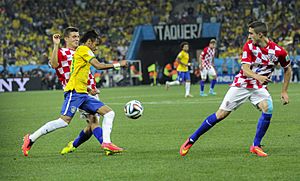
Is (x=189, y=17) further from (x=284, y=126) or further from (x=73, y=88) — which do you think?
(x=73, y=88)

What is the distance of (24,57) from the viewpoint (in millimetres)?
47531

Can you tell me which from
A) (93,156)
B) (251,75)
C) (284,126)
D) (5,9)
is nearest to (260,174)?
(251,75)

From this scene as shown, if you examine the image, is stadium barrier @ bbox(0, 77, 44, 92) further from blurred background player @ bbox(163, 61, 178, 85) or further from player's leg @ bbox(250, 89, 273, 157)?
player's leg @ bbox(250, 89, 273, 157)

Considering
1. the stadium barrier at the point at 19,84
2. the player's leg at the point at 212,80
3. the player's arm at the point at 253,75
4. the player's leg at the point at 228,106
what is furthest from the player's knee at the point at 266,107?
the stadium barrier at the point at 19,84

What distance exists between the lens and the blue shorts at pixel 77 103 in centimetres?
1070

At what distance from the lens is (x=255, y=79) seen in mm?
10344

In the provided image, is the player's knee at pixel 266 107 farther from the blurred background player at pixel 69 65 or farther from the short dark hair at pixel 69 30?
the short dark hair at pixel 69 30

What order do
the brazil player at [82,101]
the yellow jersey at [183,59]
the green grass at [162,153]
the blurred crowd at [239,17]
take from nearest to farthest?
1. the green grass at [162,153]
2. the brazil player at [82,101]
3. the yellow jersey at [183,59]
4. the blurred crowd at [239,17]

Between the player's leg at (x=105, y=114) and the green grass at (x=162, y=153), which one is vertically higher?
the player's leg at (x=105, y=114)

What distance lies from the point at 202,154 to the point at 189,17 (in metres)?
36.7

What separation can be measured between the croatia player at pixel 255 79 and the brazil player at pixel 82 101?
1.14 metres

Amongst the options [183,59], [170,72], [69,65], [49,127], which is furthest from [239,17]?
[49,127]

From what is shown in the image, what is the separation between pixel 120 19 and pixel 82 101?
40649mm

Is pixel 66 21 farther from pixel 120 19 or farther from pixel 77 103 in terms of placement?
pixel 77 103
